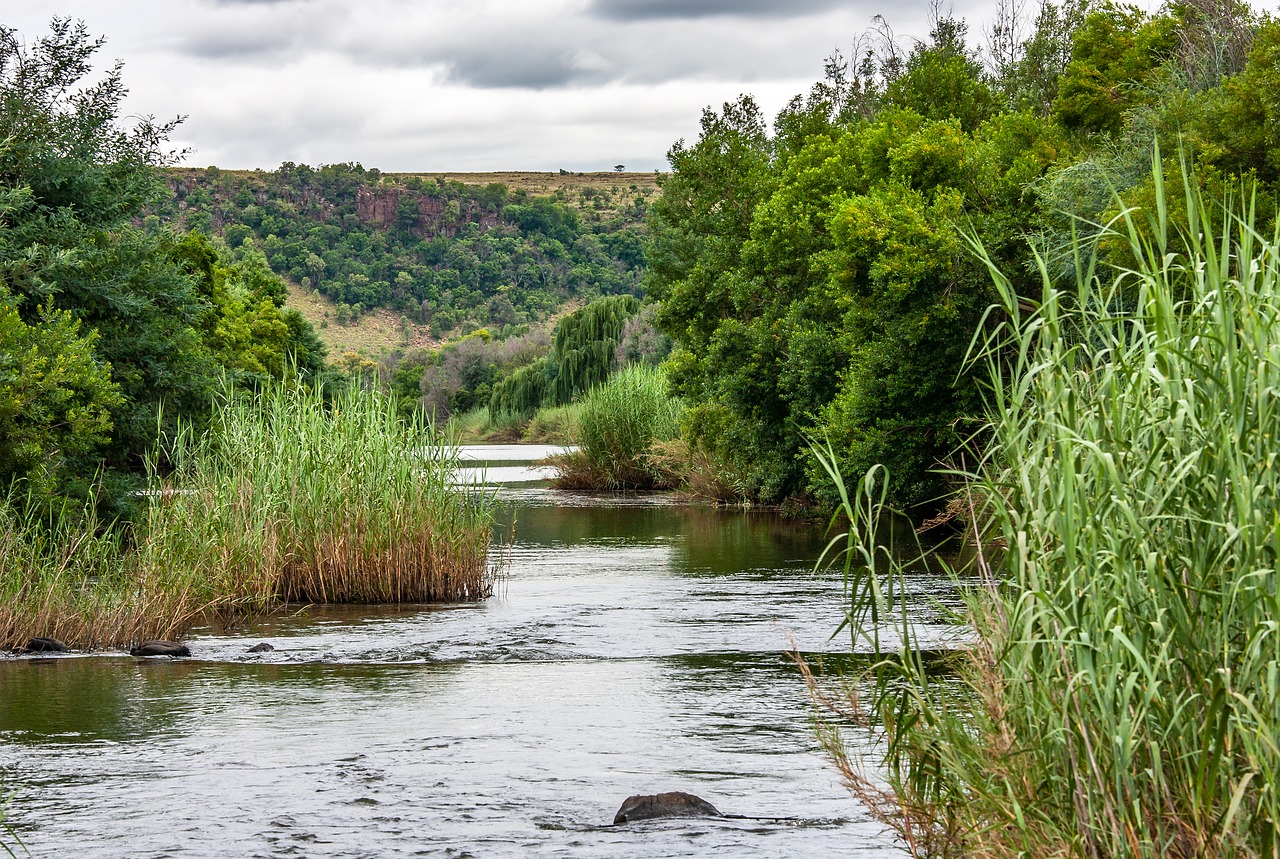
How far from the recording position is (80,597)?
12.0 m

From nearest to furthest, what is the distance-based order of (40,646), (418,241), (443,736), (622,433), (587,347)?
(443,736) → (40,646) → (622,433) → (587,347) → (418,241)

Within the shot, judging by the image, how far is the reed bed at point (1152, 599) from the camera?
4316 mm

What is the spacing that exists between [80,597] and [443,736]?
4395 mm

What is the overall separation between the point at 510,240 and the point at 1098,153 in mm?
99932

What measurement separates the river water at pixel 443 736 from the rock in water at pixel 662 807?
3.7 inches

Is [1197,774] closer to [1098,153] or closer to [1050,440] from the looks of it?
[1050,440]

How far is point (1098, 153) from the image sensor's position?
825 inches

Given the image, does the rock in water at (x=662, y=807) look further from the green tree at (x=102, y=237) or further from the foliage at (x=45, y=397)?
the green tree at (x=102, y=237)

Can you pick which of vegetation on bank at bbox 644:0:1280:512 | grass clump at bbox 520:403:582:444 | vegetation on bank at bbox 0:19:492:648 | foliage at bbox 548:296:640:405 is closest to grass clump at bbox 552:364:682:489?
vegetation on bank at bbox 644:0:1280:512

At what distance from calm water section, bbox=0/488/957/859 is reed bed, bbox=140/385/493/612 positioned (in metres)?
0.49

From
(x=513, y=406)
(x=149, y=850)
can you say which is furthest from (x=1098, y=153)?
(x=513, y=406)

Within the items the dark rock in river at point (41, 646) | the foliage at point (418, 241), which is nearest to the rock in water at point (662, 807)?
the dark rock in river at point (41, 646)

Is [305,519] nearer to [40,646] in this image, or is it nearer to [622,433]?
[40,646]

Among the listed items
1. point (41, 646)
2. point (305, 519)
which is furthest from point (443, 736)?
point (305, 519)
